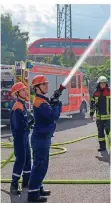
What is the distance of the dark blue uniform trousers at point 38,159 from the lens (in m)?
5.02

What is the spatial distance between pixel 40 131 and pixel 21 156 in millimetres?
727

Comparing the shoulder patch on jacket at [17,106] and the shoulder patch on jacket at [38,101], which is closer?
the shoulder patch on jacket at [38,101]

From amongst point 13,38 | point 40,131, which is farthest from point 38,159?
point 13,38

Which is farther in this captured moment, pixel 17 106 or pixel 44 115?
pixel 17 106

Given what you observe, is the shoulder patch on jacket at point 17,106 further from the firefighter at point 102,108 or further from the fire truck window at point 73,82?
the fire truck window at point 73,82

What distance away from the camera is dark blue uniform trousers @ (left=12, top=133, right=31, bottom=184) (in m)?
5.52

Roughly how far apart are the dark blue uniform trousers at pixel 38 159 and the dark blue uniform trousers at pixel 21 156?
466mm

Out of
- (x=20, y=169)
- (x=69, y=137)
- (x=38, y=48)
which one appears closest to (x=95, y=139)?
(x=69, y=137)

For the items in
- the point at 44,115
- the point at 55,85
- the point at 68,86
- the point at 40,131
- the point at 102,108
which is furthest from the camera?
the point at 68,86

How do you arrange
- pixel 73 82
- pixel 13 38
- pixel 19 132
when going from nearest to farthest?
1. pixel 19 132
2. pixel 73 82
3. pixel 13 38

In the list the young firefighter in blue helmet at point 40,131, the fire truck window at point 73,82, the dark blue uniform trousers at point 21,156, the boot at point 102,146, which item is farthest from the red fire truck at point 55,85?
the young firefighter in blue helmet at point 40,131

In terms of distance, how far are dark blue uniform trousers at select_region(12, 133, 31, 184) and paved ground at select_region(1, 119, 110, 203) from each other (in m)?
0.25

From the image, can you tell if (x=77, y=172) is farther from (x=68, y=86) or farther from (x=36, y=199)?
(x=68, y=86)

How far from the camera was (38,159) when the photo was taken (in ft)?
16.6
